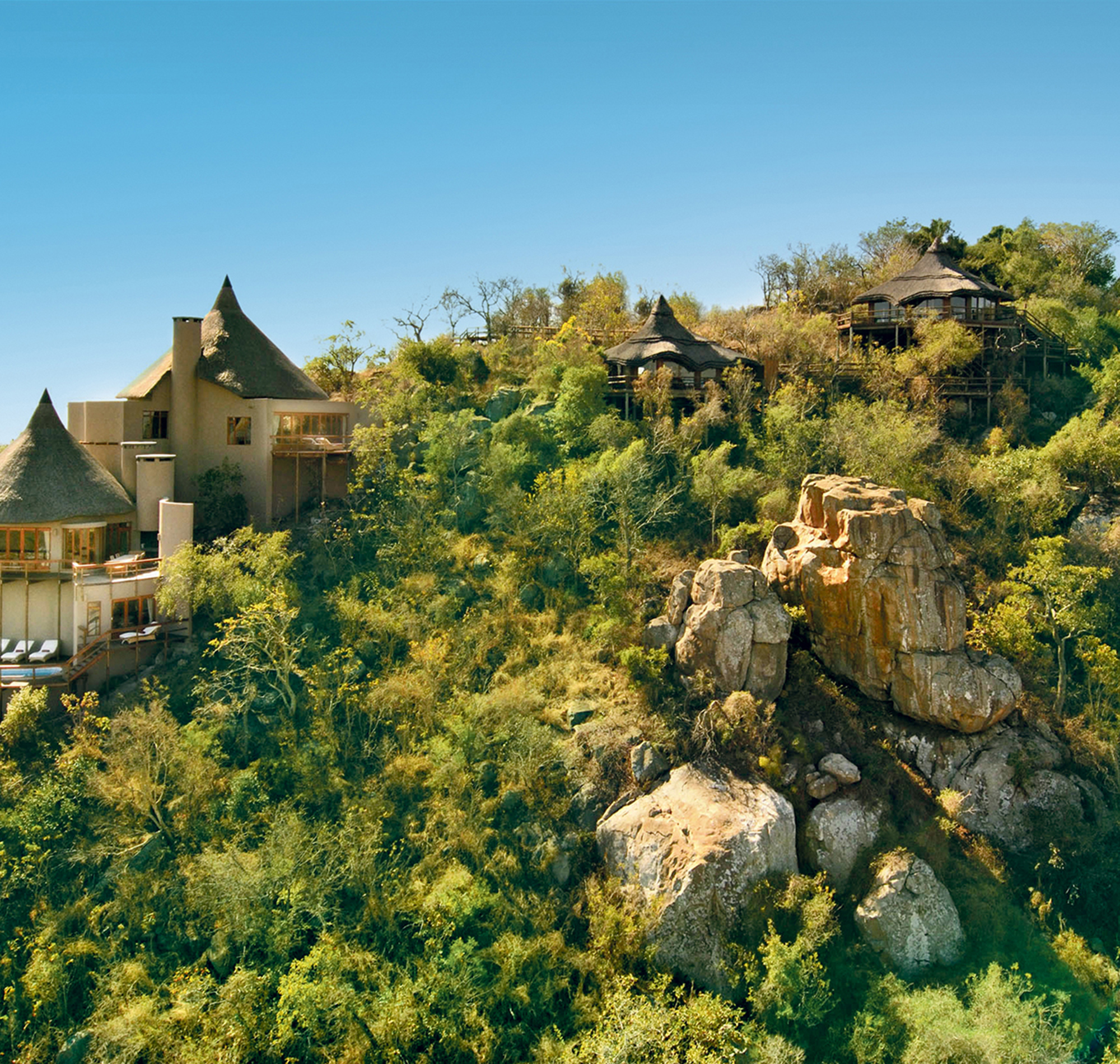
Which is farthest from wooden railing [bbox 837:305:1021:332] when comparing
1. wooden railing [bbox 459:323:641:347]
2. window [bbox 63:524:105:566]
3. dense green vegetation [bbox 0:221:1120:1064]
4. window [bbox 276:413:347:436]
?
window [bbox 63:524:105:566]

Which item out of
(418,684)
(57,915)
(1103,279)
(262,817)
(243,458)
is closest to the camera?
(57,915)

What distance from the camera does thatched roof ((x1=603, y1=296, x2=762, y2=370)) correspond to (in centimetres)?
4093

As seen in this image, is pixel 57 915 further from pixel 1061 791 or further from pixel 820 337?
pixel 820 337

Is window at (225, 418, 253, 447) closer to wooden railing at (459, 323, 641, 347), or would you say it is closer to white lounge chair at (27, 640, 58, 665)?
white lounge chair at (27, 640, 58, 665)

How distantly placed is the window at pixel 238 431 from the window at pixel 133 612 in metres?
8.53

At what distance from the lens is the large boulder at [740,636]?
2806cm

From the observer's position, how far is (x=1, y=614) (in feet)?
106

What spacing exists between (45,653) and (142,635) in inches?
120

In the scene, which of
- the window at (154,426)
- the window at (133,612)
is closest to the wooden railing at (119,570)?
the window at (133,612)

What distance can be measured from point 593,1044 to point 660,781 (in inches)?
283

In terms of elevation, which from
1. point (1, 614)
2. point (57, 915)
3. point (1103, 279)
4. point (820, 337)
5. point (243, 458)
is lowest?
point (57, 915)

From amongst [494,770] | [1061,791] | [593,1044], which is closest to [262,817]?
[494,770]

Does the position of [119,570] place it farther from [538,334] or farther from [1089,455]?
[1089,455]

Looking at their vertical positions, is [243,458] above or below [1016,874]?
Result: above
